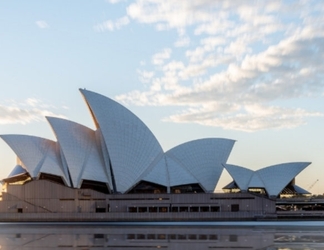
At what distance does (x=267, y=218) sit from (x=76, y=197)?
2589 centimetres

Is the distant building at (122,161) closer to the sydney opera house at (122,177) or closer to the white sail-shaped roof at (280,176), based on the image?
the white sail-shaped roof at (280,176)

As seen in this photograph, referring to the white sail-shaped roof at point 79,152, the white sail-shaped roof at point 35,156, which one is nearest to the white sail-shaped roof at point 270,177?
the white sail-shaped roof at point 79,152

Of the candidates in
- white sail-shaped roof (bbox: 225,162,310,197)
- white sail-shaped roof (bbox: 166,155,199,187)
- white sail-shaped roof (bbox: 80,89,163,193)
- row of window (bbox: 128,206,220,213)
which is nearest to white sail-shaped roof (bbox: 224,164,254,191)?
white sail-shaped roof (bbox: 225,162,310,197)

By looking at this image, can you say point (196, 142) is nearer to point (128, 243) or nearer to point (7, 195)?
point (7, 195)

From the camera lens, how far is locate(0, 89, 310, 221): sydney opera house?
74.9 meters

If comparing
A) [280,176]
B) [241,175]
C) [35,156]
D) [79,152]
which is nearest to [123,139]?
[79,152]

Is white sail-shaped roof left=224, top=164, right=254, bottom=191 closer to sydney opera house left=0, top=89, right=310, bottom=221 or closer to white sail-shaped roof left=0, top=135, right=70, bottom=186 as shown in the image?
sydney opera house left=0, top=89, right=310, bottom=221

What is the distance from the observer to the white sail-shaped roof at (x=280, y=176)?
3108 inches

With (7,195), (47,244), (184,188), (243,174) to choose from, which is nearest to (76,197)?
(7,195)

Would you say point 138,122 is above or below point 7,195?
above

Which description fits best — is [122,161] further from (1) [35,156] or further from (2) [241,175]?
(2) [241,175]

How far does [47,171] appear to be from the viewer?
74188 mm

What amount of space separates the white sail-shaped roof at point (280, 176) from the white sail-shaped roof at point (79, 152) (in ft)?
74.0

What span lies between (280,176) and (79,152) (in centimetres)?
2860
